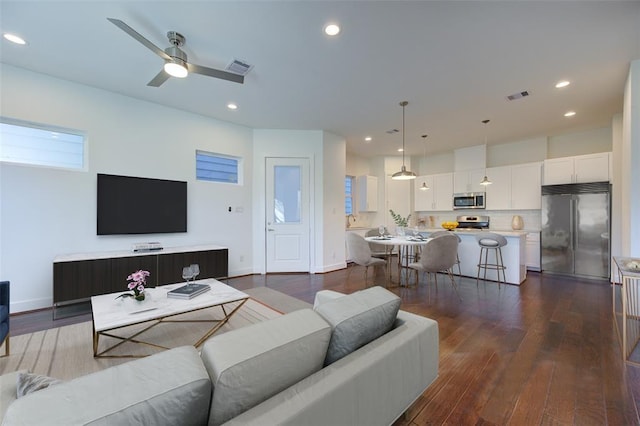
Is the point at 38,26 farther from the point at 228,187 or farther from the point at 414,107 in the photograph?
the point at 414,107

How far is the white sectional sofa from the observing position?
0.63 meters

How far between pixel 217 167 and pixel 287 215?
158cm

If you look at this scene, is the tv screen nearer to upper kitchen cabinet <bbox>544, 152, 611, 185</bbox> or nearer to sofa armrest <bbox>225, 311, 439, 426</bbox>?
sofa armrest <bbox>225, 311, 439, 426</bbox>

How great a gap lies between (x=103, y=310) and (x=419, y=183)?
7.07 m

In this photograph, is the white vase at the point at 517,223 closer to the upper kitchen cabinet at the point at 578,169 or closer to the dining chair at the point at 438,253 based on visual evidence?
the upper kitchen cabinet at the point at 578,169

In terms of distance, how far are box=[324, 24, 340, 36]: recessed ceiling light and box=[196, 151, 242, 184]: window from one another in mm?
3082

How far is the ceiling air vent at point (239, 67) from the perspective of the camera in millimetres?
2912

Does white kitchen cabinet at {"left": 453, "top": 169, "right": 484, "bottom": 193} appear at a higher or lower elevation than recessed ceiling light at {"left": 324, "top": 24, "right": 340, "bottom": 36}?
lower

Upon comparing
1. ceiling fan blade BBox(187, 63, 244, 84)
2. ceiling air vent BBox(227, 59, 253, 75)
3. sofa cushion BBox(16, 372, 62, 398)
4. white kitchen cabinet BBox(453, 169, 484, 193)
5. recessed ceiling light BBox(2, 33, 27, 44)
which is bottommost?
sofa cushion BBox(16, 372, 62, 398)

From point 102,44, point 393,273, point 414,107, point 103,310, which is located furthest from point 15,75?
point 393,273

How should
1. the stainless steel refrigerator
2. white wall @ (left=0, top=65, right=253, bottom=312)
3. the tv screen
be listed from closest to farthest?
1. white wall @ (left=0, top=65, right=253, bottom=312)
2. the tv screen
3. the stainless steel refrigerator

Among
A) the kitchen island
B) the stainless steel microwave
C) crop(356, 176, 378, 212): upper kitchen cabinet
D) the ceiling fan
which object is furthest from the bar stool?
the ceiling fan

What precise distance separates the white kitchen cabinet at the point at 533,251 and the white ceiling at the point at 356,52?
2309 mm

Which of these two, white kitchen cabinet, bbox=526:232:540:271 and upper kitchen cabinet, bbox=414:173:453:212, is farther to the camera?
upper kitchen cabinet, bbox=414:173:453:212
